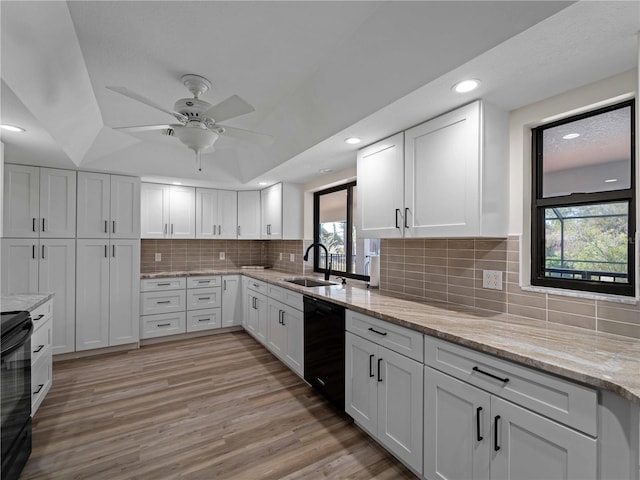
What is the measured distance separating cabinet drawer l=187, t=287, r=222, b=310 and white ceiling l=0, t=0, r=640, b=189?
89.4 inches

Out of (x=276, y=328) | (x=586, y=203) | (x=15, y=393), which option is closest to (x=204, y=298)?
(x=276, y=328)

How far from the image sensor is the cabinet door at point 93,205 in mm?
3490

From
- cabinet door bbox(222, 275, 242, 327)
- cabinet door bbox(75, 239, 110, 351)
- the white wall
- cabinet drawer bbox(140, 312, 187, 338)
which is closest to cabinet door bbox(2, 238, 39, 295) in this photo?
cabinet door bbox(75, 239, 110, 351)

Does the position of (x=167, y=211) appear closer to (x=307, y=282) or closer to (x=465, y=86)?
(x=307, y=282)

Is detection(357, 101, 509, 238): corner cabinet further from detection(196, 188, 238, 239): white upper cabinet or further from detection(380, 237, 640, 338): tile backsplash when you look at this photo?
detection(196, 188, 238, 239): white upper cabinet

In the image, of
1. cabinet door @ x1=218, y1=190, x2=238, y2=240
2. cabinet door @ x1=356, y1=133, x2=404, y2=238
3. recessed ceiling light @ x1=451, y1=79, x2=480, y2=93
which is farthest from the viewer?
cabinet door @ x1=218, y1=190, x2=238, y2=240

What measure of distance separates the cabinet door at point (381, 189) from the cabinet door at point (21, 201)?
3412mm

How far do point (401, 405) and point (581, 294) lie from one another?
3.73 feet

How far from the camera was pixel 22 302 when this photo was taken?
2311 mm

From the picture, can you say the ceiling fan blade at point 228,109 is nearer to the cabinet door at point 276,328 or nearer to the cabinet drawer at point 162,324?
the cabinet door at point 276,328

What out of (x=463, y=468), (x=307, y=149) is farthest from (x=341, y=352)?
(x=307, y=149)

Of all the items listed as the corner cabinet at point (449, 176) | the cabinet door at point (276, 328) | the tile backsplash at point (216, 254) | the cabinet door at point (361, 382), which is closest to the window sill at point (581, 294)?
the corner cabinet at point (449, 176)

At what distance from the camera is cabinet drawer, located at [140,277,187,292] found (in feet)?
13.1

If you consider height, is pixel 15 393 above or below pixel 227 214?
below
